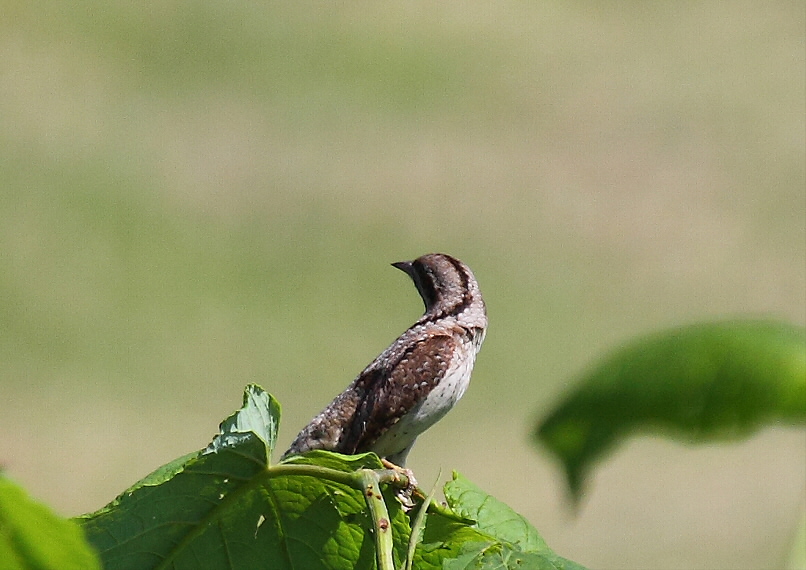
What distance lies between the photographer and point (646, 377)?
68cm

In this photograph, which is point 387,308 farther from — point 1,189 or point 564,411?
point 564,411

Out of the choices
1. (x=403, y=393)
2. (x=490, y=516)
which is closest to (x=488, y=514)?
(x=490, y=516)

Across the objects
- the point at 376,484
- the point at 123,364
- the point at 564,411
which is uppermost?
the point at 564,411

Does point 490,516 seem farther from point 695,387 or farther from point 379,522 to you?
point 695,387

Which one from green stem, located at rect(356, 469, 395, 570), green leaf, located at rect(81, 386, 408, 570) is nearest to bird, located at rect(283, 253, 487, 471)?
green leaf, located at rect(81, 386, 408, 570)

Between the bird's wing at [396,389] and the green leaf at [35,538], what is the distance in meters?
3.30

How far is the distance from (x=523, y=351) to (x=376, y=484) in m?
15.7

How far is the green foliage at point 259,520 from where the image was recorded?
5.13ft

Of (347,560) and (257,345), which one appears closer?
(347,560)

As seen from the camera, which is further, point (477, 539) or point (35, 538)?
point (477, 539)

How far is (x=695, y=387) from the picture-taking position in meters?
0.67

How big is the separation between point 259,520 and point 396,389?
2.44m

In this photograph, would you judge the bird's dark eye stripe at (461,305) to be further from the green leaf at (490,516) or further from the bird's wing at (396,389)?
the green leaf at (490,516)

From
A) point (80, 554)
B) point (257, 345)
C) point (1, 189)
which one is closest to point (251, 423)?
point (80, 554)
